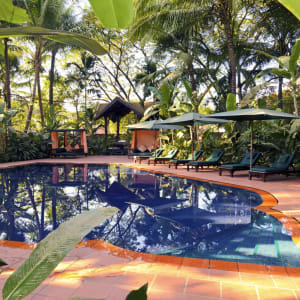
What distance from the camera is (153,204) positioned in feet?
22.0

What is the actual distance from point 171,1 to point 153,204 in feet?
37.7

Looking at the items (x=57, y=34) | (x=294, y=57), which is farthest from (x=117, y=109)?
(x=57, y=34)

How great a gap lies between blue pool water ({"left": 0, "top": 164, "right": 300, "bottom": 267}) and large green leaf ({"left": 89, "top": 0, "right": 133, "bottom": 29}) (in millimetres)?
3454

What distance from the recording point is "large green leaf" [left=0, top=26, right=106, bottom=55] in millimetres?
586

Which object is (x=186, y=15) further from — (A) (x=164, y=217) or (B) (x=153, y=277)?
(B) (x=153, y=277)

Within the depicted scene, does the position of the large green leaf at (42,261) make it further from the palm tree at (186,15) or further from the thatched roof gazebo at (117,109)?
the thatched roof gazebo at (117,109)

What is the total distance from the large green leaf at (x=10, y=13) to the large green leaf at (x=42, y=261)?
0.53m

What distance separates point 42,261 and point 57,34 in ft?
1.44

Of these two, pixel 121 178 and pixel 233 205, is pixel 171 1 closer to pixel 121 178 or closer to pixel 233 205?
pixel 121 178

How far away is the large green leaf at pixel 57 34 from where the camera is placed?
59 centimetres

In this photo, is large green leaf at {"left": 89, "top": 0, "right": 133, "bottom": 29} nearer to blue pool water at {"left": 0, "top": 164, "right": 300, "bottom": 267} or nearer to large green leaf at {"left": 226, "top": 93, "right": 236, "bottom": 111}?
blue pool water at {"left": 0, "top": 164, "right": 300, "bottom": 267}

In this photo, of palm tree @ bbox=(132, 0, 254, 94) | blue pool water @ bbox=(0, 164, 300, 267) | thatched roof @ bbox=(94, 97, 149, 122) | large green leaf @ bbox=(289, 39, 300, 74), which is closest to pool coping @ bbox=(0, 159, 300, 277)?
blue pool water @ bbox=(0, 164, 300, 267)

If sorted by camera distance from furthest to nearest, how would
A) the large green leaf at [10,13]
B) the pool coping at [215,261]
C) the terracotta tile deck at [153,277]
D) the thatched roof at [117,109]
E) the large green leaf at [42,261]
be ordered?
the thatched roof at [117,109] → the pool coping at [215,261] → the terracotta tile deck at [153,277] → the large green leaf at [10,13] → the large green leaf at [42,261]

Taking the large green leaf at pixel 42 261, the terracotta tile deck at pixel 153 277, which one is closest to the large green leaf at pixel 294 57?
the terracotta tile deck at pixel 153 277
